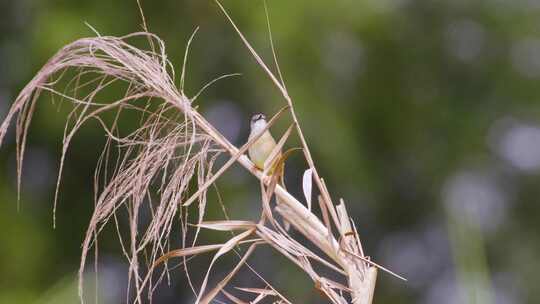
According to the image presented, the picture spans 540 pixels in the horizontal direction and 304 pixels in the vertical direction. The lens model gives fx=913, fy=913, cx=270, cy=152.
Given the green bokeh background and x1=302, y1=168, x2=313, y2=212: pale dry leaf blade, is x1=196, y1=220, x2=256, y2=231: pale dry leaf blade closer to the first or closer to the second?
x1=302, y1=168, x2=313, y2=212: pale dry leaf blade

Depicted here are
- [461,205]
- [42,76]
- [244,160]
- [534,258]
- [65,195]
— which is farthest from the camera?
[534,258]

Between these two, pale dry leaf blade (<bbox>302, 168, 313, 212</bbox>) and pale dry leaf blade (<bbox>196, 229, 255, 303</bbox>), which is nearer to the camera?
pale dry leaf blade (<bbox>196, 229, 255, 303</bbox>)

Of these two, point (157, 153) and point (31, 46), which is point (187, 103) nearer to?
point (157, 153)

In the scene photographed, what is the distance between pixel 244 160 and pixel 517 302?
4.26 metres

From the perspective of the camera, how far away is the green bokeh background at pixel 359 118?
14.0 feet

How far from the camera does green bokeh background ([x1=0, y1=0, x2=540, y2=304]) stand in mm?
4273

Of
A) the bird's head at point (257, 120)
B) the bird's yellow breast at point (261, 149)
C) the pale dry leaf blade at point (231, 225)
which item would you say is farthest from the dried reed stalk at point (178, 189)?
the bird's head at point (257, 120)

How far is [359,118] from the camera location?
4867mm

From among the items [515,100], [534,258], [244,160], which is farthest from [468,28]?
[244,160]

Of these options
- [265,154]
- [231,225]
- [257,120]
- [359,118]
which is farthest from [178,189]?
[359,118]

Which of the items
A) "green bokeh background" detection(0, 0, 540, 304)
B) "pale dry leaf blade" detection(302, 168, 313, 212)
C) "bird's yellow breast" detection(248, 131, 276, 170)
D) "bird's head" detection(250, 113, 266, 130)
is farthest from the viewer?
"green bokeh background" detection(0, 0, 540, 304)

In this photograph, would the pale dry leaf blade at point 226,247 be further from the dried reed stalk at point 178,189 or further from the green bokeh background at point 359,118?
the green bokeh background at point 359,118

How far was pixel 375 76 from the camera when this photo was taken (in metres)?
4.97

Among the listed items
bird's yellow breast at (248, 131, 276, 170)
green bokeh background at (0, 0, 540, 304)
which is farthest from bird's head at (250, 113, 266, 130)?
green bokeh background at (0, 0, 540, 304)
